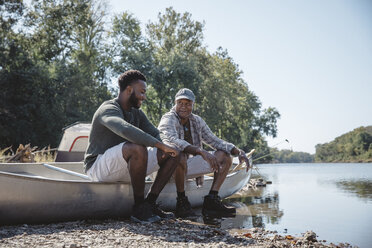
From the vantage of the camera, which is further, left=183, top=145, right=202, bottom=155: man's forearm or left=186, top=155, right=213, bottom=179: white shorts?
left=186, top=155, right=213, bottom=179: white shorts

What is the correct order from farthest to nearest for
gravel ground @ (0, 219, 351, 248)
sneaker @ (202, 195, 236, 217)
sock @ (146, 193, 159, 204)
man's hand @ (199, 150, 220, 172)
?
sneaker @ (202, 195, 236, 217) → man's hand @ (199, 150, 220, 172) → sock @ (146, 193, 159, 204) → gravel ground @ (0, 219, 351, 248)

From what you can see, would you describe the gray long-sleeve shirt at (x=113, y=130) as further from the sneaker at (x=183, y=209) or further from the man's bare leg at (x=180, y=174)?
the sneaker at (x=183, y=209)

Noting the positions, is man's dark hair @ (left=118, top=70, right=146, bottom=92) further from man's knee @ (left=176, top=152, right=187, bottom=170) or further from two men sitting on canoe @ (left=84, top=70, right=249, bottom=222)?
man's knee @ (left=176, top=152, right=187, bottom=170)

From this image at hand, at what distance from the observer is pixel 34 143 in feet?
66.9

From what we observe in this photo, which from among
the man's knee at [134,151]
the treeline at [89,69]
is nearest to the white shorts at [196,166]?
the man's knee at [134,151]

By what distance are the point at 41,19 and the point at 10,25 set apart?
2.87 metres

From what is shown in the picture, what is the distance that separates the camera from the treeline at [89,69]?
65.3 feet

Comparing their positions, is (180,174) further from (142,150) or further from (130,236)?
(130,236)

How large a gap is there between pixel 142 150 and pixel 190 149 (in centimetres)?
97

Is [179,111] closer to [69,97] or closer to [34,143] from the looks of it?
[34,143]

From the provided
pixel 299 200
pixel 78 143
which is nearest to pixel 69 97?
pixel 78 143

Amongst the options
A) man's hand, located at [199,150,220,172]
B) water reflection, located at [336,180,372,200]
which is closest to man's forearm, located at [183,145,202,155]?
man's hand, located at [199,150,220,172]

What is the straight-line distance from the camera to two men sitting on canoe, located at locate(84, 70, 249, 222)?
338 cm

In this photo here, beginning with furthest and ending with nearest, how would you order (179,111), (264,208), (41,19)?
(41,19) → (264,208) → (179,111)
